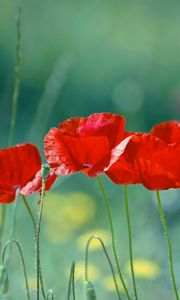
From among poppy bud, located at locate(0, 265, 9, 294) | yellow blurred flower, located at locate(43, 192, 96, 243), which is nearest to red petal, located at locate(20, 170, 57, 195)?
poppy bud, located at locate(0, 265, 9, 294)

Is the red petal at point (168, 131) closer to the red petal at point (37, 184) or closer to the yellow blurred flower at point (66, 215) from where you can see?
the red petal at point (37, 184)

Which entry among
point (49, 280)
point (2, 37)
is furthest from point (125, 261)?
point (2, 37)

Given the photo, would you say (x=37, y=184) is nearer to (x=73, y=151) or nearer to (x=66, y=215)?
(x=73, y=151)

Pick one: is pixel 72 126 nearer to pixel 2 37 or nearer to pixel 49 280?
pixel 49 280

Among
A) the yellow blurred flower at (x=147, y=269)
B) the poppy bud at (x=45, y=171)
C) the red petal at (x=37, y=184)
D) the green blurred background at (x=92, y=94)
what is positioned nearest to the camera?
the poppy bud at (x=45, y=171)

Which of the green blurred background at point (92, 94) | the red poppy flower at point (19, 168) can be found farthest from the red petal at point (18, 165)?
the green blurred background at point (92, 94)
